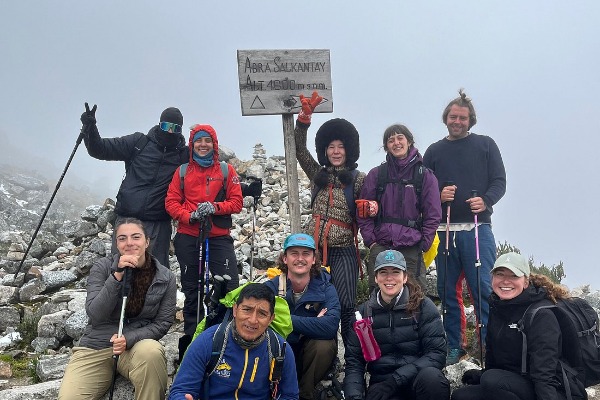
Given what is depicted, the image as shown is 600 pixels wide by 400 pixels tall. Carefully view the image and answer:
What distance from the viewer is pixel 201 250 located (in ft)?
20.6

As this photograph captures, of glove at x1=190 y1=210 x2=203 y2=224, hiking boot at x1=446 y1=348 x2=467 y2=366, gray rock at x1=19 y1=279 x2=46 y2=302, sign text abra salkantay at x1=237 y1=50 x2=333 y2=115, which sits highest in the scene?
sign text abra salkantay at x1=237 y1=50 x2=333 y2=115

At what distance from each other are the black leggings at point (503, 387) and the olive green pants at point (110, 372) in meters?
3.16

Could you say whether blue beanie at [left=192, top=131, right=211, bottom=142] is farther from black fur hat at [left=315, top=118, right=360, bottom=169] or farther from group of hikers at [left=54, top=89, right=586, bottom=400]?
black fur hat at [left=315, top=118, right=360, bottom=169]

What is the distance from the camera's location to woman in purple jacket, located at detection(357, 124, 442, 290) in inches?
233

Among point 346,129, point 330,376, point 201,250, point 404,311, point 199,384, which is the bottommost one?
point 330,376

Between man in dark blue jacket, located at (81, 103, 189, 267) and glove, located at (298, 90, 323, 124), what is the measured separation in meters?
1.69

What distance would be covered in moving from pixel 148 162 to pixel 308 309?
9.99ft

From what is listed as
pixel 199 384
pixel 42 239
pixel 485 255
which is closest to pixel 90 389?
pixel 199 384

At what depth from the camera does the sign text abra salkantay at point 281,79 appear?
6863 mm

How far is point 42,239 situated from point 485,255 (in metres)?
11.7

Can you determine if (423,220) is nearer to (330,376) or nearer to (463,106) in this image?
(463,106)

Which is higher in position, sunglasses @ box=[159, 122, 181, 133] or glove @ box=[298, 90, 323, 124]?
glove @ box=[298, 90, 323, 124]

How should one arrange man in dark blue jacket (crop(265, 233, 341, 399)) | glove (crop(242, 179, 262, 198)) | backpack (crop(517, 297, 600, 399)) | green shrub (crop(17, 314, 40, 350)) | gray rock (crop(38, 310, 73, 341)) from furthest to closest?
green shrub (crop(17, 314, 40, 350)) < gray rock (crop(38, 310, 73, 341)) < glove (crop(242, 179, 262, 198)) < man in dark blue jacket (crop(265, 233, 341, 399)) < backpack (crop(517, 297, 600, 399))

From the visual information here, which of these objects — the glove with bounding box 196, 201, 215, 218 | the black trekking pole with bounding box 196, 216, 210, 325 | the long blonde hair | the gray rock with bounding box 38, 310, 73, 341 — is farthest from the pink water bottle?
the gray rock with bounding box 38, 310, 73, 341
